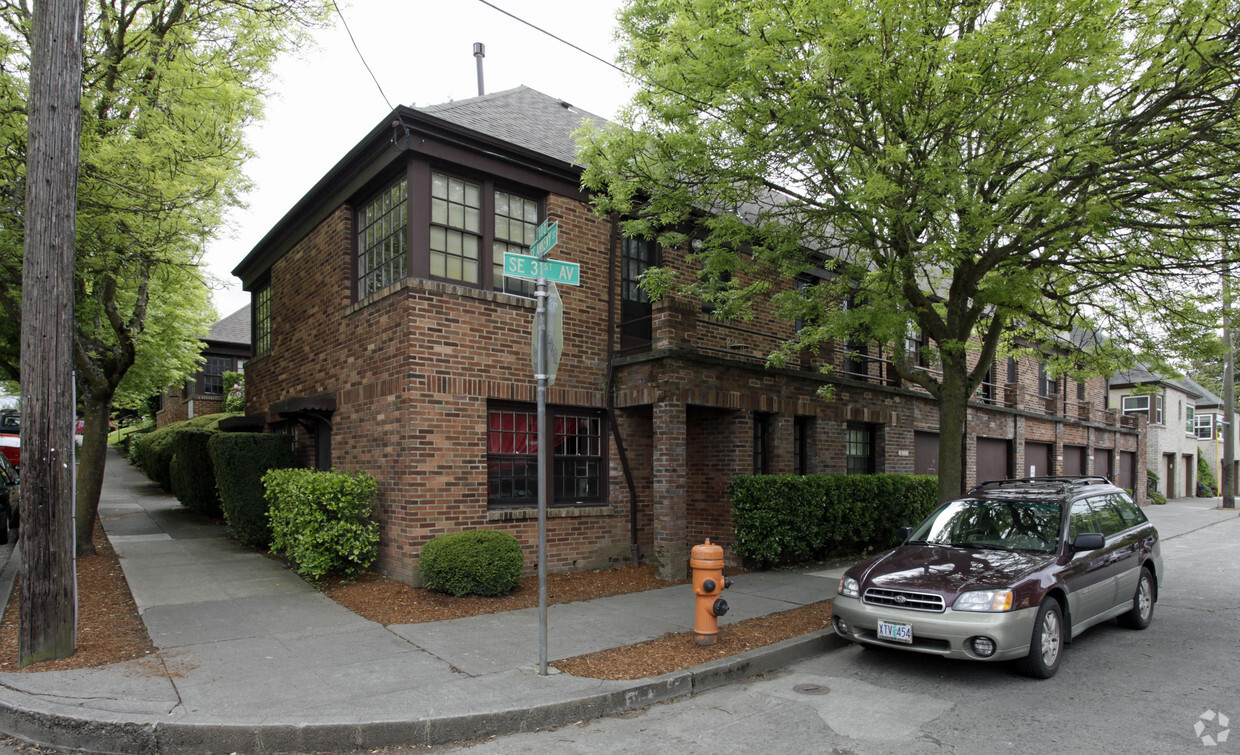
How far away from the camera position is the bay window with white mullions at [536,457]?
9.88 metres

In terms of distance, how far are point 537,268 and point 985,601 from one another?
4.35 m

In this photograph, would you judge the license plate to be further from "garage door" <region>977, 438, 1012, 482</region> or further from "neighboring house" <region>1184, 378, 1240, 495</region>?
"neighboring house" <region>1184, 378, 1240, 495</region>

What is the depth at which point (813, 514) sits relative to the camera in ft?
37.1

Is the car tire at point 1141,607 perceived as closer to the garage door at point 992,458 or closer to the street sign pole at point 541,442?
the street sign pole at point 541,442

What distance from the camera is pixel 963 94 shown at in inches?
281

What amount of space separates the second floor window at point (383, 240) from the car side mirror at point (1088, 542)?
7.83 m

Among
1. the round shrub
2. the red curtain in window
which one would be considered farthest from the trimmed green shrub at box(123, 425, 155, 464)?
the round shrub

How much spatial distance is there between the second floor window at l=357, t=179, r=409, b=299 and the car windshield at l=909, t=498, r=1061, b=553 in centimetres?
685

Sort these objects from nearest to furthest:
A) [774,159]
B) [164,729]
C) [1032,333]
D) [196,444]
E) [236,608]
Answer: [164,729], [236,608], [774,159], [1032,333], [196,444]

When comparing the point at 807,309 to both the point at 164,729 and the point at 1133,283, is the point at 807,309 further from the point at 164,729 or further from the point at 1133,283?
the point at 164,729

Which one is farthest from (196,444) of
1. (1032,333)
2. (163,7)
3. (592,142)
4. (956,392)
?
(1032,333)

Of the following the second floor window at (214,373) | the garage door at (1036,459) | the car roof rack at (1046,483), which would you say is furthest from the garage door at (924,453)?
the second floor window at (214,373)

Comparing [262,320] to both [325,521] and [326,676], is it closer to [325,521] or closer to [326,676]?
[325,521]

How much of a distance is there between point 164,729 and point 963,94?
26.8ft
